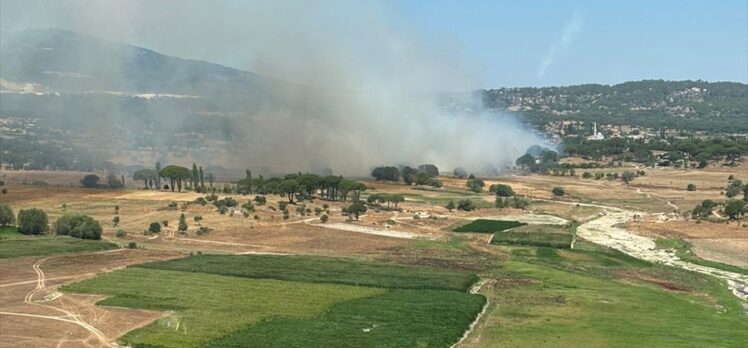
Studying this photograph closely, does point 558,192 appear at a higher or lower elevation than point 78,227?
higher

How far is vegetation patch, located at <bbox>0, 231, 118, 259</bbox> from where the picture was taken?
61.3m

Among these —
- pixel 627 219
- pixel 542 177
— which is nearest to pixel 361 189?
pixel 627 219

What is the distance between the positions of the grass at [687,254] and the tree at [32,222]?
5607cm

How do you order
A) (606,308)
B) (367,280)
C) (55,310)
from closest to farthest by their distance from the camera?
1. (55,310)
2. (606,308)
3. (367,280)

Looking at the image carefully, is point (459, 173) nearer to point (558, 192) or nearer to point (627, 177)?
point (627, 177)

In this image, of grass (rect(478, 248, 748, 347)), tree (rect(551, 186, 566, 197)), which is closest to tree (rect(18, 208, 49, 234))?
grass (rect(478, 248, 748, 347))

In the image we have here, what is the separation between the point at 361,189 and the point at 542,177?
58202 millimetres

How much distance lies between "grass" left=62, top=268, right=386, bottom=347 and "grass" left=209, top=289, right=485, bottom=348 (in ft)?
4.26

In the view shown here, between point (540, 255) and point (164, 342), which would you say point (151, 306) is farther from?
point (540, 255)

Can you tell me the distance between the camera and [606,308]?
44844 millimetres

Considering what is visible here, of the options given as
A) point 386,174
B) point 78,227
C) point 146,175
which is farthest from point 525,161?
point 78,227

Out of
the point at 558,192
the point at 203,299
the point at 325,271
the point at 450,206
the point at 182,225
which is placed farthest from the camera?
the point at 558,192

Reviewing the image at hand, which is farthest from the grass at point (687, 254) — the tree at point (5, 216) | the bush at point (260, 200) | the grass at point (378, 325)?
the tree at point (5, 216)

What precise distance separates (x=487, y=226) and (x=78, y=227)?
41.1 meters
